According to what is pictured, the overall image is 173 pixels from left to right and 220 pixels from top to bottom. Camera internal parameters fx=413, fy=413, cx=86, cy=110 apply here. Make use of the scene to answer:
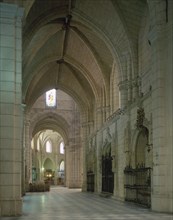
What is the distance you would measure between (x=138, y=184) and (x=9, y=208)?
7.48m

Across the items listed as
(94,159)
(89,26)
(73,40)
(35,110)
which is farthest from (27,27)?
(35,110)

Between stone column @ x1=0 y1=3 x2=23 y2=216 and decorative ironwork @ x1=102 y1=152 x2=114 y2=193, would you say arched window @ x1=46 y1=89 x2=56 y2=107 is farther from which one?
stone column @ x1=0 y1=3 x2=23 y2=216

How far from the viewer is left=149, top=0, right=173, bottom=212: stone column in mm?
14672

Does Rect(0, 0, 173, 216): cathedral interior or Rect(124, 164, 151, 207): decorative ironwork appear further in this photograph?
Rect(124, 164, 151, 207): decorative ironwork

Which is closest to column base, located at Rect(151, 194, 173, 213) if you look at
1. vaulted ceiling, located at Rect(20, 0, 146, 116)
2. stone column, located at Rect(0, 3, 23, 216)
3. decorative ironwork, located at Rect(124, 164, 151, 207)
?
decorative ironwork, located at Rect(124, 164, 151, 207)

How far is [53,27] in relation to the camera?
2577cm

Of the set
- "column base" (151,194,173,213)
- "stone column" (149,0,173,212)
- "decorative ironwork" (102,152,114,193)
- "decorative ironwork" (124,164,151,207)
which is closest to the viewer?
"column base" (151,194,173,213)

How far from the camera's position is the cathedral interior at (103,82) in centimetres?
1403

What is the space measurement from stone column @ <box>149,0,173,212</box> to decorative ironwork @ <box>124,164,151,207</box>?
194cm

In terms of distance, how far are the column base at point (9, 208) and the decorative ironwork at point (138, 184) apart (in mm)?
5658

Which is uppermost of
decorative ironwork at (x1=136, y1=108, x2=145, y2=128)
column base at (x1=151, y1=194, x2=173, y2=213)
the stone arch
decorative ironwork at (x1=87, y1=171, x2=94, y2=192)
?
decorative ironwork at (x1=136, y1=108, x2=145, y2=128)

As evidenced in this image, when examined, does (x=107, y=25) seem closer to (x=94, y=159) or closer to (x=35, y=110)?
(x=94, y=159)

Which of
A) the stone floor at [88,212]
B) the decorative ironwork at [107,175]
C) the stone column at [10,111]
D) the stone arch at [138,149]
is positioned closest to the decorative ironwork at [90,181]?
the decorative ironwork at [107,175]

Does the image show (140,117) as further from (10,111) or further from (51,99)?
(51,99)
